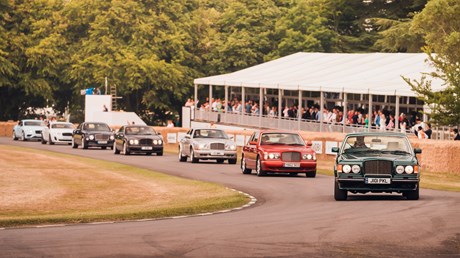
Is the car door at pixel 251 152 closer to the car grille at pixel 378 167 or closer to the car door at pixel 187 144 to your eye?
the car door at pixel 187 144

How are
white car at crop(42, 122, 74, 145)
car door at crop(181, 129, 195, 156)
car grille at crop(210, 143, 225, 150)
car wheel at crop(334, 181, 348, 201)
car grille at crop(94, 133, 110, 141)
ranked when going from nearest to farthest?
car wheel at crop(334, 181, 348, 201) < car grille at crop(210, 143, 225, 150) < car door at crop(181, 129, 195, 156) < car grille at crop(94, 133, 110, 141) < white car at crop(42, 122, 74, 145)

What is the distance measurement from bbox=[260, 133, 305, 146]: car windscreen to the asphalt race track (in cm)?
1056

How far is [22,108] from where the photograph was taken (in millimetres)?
106812

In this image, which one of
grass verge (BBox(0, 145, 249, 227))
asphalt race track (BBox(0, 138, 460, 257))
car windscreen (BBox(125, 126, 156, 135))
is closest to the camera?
asphalt race track (BBox(0, 138, 460, 257))

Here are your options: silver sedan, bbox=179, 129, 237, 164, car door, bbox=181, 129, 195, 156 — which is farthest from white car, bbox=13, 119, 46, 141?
silver sedan, bbox=179, 129, 237, 164

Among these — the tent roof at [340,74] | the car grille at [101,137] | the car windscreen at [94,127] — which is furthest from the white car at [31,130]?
the car grille at [101,137]

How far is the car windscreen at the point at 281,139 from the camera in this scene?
38219 mm

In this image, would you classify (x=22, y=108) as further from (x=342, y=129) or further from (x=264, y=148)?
(x=264, y=148)

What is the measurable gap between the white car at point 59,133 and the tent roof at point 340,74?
39.2 ft

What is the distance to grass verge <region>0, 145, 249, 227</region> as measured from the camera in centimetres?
2338

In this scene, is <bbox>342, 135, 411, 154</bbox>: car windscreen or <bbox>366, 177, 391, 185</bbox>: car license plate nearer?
<bbox>366, 177, 391, 185</bbox>: car license plate

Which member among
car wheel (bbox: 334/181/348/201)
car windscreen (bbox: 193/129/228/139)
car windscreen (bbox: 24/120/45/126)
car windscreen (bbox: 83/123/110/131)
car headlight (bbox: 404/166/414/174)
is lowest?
car wheel (bbox: 334/181/348/201)

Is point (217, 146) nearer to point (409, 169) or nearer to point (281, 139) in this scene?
point (281, 139)

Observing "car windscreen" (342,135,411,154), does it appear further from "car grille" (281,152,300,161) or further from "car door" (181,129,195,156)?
"car door" (181,129,195,156)
